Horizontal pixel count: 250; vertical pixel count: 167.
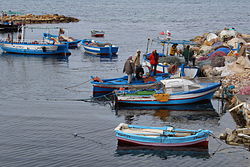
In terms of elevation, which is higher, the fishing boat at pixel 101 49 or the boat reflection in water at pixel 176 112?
the fishing boat at pixel 101 49

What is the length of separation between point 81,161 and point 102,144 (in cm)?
230

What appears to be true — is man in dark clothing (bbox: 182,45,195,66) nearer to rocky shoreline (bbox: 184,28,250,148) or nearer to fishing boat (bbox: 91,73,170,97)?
rocky shoreline (bbox: 184,28,250,148)

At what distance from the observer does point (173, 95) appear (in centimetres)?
2966

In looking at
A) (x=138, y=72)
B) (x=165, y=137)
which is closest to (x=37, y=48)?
(x=138, y=72)

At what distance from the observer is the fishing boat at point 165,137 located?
2178 cm

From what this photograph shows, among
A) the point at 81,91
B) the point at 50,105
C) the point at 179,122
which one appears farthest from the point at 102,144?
the point at 81,91

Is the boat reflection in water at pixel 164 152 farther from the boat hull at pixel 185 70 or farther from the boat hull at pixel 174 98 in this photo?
the boat hull at pixel 185 70

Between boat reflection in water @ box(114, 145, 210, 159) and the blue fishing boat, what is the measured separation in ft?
109

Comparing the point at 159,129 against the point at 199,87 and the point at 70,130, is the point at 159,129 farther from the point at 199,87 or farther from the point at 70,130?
the point at 199,87

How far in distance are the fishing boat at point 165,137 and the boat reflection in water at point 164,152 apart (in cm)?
20

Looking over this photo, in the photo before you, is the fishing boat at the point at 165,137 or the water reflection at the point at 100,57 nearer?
the fishing boat at the point at 165,137

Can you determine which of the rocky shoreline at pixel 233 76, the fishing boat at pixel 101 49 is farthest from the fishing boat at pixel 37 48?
the rocky shoreline at pixel 233 76

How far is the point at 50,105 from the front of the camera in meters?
30.7

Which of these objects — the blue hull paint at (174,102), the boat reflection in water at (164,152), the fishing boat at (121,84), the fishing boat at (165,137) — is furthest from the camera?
the fishing boat at (121,84)
